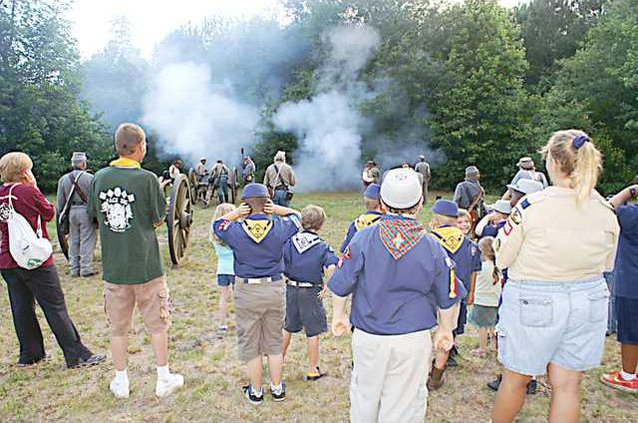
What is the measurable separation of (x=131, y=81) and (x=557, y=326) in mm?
24597

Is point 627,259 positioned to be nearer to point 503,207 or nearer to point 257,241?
point 503,207

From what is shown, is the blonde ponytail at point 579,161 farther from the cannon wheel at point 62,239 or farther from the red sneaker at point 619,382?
the cannon wheel at point 62,239

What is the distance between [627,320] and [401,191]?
2290 millimetres

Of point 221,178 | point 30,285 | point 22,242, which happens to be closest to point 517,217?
point 22,242

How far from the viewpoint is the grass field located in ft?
11.5

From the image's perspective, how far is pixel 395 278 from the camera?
2340mm

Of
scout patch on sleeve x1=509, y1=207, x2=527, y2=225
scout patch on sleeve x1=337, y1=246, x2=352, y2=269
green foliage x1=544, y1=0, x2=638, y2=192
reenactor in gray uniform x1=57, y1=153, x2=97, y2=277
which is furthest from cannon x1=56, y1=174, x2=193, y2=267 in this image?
green foliage x1=544, y1=0, x2=638, y2=192

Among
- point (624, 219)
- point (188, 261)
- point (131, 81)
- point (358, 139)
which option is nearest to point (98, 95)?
point (131, 81)

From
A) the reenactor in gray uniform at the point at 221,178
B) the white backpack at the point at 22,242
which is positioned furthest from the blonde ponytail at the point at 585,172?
the reenactor in gray uniform at the point at 221,178

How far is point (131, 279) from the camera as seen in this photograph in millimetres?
3492

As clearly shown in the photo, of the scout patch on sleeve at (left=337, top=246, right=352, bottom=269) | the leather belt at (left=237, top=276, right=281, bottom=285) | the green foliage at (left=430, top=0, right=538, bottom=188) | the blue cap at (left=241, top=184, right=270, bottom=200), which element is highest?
the green foliage at (left=430, top=0, right=538, bottom=188)

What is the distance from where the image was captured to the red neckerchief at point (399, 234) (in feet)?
7.66

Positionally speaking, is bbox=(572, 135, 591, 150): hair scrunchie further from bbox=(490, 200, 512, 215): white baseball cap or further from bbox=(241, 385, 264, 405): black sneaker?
bbox=(241, 385, 264, 405): black sneaker

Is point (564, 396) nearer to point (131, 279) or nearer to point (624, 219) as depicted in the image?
point (624, 219)
